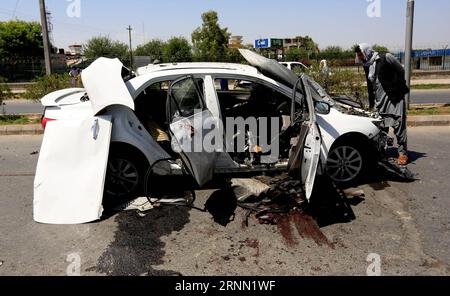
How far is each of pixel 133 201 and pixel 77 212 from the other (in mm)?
710

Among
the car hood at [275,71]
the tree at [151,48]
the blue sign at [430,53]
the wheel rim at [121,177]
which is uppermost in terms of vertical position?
the tree at [151,48]

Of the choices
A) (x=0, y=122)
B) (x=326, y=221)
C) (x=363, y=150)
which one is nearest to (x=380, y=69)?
(x=363, y=150)

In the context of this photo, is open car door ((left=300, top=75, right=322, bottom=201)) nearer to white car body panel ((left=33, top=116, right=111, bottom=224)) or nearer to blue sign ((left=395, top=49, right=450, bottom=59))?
white car body panel ((left=33, top=116, right=111, bottom=224))

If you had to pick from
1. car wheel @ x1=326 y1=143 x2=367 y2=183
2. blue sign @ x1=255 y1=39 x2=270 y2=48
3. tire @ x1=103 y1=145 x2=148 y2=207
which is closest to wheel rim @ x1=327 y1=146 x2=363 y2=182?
car wheel @ x1=326 y1=143 x2=367 y2=183

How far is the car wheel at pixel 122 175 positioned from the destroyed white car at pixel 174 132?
0.04 ft

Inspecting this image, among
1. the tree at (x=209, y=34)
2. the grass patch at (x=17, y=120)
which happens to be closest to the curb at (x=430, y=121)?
the grass patch at (x=17, y=120)

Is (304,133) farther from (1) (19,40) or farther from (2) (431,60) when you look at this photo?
(1) (19,40)

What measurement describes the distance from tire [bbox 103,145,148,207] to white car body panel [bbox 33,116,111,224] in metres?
0.31

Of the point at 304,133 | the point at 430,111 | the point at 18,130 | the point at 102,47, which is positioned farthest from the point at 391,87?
the point at 102,47

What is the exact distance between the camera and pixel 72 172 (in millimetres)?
4586

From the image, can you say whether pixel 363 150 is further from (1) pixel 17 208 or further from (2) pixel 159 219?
(1) pixel 17 208

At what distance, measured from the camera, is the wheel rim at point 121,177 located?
16.1 ft

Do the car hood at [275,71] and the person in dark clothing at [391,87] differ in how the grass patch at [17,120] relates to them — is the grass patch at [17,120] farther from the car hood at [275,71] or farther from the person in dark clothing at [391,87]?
the person in dark clothing at [391,87]

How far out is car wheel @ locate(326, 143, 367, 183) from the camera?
207 inches
